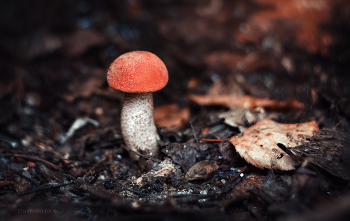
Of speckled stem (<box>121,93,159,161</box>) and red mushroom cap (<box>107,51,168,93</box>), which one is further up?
red mushroom cap (<box>107,51,168,93</box>)

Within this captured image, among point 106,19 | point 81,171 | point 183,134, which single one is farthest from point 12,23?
point 183,134

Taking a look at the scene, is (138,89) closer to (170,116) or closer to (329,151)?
(170,116)

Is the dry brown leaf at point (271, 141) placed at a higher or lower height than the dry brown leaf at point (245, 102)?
lower

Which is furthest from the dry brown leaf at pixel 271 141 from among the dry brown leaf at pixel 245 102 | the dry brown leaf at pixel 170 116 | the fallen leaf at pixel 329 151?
the dry brown leaf at pixel 170 116

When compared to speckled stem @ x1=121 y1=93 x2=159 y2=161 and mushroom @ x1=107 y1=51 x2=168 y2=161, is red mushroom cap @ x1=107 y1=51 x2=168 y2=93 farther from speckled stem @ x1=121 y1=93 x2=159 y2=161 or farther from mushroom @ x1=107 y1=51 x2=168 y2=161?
speckled stem @ x1=121 y1=93 x2=159 y2=161

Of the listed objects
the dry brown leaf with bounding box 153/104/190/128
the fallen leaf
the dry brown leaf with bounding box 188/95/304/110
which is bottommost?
the dry brown leaf with bounding box 153/104/190/128

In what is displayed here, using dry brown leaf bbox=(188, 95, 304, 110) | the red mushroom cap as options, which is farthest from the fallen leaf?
the red mushroom cap

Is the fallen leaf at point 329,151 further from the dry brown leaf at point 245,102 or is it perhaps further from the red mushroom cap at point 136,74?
the red mushroom cap at point 136,74
